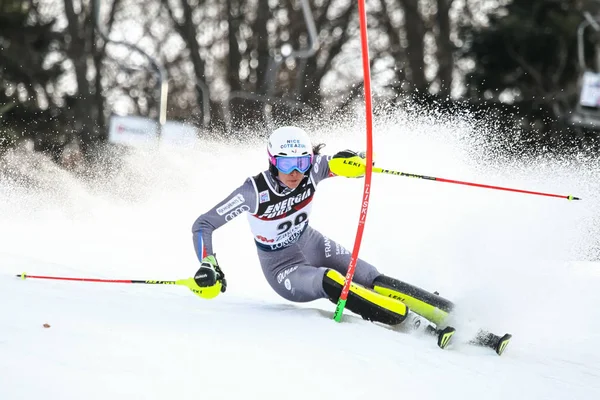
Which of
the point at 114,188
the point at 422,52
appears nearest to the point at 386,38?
the point at 422,52

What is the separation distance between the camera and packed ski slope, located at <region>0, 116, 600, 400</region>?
13.3ft

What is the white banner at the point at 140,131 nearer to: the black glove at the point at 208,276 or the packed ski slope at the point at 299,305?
the packed ski slope at the point at 299,305

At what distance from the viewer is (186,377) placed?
389 centimetres

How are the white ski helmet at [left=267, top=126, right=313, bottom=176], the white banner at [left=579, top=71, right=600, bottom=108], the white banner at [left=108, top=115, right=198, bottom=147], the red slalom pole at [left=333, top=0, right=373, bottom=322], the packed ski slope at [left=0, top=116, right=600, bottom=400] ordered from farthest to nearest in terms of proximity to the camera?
the white banner at [left=108, top=115, right=198, bottom=147] → the white banner at [left=579, top=71, right=600, bottom=108] → the white ski helmet at [left=267, top=126, right=313, bottom=176] → the red slalom pole at [left=333, top=0, right=373, bottom=322] → the packed ski slope at [left=0, top=116, right=600, bottom=400]

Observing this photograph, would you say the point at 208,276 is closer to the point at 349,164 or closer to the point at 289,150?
the point at 289,150

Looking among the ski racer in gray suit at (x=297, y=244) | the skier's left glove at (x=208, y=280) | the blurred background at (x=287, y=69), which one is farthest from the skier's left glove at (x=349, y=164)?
the blurred background at (x=287, y=69)

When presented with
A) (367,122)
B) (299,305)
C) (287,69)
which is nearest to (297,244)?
(299,305)

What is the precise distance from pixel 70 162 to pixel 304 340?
1562 centimetres

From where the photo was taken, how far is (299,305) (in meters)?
6.58

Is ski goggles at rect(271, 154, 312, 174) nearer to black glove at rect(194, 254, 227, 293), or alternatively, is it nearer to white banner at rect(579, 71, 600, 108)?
black glove at rect(194, 254, 227, 293)

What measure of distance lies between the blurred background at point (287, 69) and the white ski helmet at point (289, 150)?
295 inches

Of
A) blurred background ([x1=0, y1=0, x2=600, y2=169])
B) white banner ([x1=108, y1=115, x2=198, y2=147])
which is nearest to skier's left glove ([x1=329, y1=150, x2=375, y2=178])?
blurred background ([x1=0, y1=0, x2=600, y2=169])

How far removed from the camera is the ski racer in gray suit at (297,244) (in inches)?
214

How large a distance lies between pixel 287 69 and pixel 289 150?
71.9 feet
